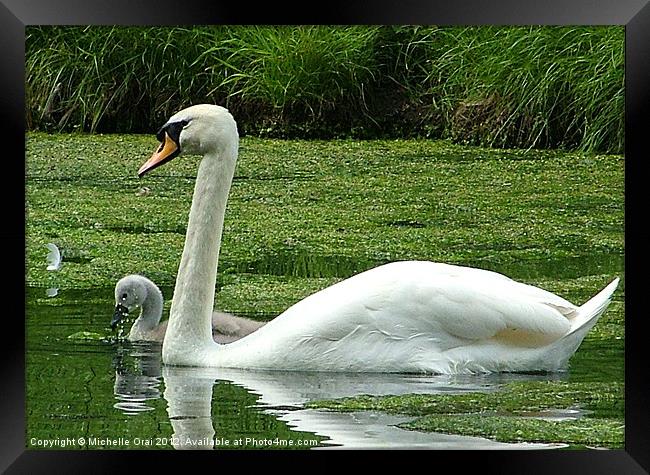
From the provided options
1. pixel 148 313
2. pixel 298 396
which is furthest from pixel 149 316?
pixel 298 396

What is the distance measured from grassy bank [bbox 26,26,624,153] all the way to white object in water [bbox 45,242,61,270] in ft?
1.37

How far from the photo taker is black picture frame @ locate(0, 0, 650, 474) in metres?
7.62

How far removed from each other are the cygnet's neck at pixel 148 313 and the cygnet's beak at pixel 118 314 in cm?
9

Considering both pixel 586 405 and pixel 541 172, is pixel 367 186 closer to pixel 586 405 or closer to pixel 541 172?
pixel 541 172

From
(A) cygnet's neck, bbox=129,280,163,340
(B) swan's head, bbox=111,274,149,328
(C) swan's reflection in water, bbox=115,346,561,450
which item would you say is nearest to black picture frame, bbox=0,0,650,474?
(C) swan's reflection in water, bbox=115,346,561,450

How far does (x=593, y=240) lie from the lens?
814 centimetres

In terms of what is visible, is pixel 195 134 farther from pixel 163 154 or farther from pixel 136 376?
pixel 136 376

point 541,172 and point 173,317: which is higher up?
point 541,172

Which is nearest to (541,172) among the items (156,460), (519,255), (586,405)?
(519,255)

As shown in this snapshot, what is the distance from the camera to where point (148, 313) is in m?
8.61

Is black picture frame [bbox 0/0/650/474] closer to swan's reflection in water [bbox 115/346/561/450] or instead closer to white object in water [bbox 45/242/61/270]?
swan's reflection in water [bbox 115/346/561/450]
